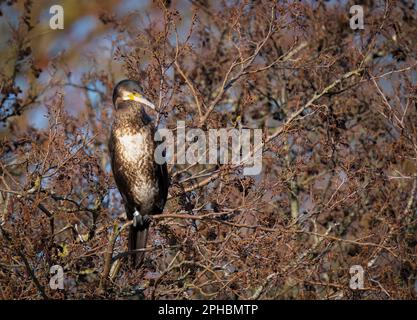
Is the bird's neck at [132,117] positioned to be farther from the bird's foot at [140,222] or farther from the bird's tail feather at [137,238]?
the bird's tail feather at [137,238]

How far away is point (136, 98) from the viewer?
7.05m

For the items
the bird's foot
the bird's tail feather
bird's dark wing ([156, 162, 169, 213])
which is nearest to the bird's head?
bird's dark wing ([156, 162, 169, 213])

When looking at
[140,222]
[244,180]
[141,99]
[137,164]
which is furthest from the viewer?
[141,99]

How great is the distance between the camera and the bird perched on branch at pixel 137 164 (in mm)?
6840

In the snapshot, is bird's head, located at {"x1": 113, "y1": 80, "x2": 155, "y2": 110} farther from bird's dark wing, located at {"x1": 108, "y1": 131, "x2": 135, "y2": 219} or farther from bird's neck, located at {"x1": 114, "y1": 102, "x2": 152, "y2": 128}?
bird's dark wing, located at {"x1": 108, "y1": 131, "x2": 135, "y2": 219}

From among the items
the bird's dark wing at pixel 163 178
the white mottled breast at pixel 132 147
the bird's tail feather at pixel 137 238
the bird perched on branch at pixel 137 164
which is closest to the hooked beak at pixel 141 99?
the bird perched on branch at pixel 137 164

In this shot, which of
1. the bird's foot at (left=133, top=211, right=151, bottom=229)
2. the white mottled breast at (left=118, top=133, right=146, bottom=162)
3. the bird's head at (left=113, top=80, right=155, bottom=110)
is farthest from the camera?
the bird's head at (left=113, top=80, right=155, bottom=110)

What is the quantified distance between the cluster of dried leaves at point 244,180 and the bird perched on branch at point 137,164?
0.43ft

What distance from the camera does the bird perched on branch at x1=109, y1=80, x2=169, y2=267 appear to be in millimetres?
6840

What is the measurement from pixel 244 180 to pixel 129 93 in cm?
157

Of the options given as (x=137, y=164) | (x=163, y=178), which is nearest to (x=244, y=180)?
(x=163, y=178)

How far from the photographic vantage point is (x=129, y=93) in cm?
711

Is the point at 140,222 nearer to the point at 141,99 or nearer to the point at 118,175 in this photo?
the point at 118,175
